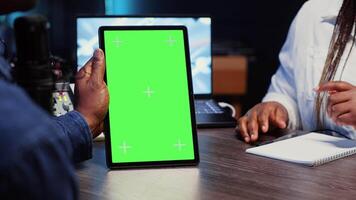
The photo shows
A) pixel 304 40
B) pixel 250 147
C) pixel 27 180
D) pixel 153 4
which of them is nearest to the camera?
pixel 27 180

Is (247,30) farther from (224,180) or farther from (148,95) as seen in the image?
(224,180)

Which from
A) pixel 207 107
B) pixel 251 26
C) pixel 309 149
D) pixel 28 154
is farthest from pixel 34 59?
pixel 251 26

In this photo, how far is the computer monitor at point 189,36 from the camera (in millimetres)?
1806

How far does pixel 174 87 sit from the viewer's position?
1253 millimetres

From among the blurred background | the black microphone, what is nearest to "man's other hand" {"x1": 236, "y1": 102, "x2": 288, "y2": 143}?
the black microphone

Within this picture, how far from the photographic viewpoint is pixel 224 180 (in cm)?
112

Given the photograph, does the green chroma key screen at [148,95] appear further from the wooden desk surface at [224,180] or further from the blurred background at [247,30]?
the blurred background at [247,30]

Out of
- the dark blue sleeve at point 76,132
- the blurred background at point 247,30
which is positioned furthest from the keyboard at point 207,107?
the blurred background at point 247,30

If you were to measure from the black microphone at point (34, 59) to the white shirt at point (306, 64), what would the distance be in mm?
1123

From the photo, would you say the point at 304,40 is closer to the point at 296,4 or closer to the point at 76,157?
the point at 76,157

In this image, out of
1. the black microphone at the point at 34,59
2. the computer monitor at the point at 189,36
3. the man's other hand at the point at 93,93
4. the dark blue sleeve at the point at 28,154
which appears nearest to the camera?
the dark blue sleeve at the point at 28,154

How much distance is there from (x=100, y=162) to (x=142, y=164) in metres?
0.10

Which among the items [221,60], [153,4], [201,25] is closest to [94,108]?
[201,25]

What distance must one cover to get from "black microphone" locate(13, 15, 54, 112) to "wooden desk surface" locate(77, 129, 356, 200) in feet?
1.26
